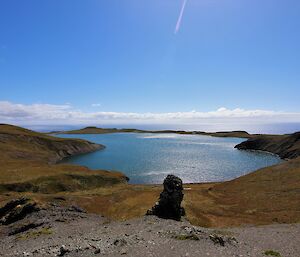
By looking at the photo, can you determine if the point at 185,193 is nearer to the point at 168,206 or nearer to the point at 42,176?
the point at 168,206

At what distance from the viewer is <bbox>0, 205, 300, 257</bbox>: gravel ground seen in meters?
31.4

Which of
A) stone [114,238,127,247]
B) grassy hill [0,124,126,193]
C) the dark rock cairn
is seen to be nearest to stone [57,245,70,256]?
stone [114,238,127,247]

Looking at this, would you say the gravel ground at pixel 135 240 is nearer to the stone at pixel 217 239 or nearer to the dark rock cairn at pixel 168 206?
the stone at pixel 217 239

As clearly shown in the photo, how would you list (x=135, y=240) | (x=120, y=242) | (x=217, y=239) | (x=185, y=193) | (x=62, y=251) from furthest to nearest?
(x=185, y=193)
(x=217, y=239)
(x=135, y=240)
(x=120, y=242)
(x=62, y=251)

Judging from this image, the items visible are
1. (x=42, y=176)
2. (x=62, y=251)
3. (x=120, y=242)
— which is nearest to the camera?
(x=62, y=251)

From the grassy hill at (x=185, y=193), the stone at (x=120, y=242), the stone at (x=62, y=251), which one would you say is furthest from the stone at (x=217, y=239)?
the grassy hill at (x=185, y=193)

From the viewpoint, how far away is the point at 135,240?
3412cm

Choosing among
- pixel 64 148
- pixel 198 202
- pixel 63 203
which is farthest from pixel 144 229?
pixel 64 148

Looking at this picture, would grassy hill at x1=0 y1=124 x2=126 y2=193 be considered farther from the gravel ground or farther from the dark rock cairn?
the dark rock cairn

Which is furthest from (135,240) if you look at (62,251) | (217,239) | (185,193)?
(185,193)

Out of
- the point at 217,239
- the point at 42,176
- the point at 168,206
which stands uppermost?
the point at 217,239

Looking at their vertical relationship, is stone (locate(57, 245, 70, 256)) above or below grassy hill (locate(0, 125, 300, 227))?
above

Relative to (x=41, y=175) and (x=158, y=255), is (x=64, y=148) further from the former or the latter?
(x=158, y=255)

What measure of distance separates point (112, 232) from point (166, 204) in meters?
14.4
